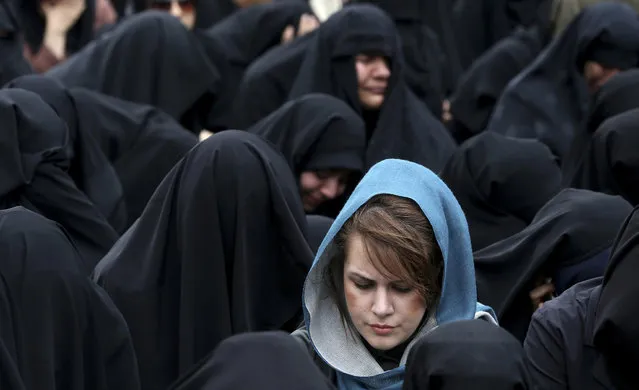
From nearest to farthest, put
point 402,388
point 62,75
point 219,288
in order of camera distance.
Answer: point 402,388, point 219,288, point 62,75

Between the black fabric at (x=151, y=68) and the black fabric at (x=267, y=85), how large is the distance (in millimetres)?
179

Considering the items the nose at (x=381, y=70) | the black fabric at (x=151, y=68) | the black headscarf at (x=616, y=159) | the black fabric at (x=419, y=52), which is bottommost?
the black fabric at (x=419, y=52)

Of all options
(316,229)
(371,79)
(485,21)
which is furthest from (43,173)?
(485,21)

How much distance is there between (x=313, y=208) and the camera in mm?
6438

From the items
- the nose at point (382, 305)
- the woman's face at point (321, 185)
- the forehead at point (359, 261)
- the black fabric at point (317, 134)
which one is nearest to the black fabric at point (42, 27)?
the black fabric at point (317, 134)

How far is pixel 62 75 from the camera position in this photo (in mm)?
8359

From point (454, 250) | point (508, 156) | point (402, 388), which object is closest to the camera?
point (402, 388)

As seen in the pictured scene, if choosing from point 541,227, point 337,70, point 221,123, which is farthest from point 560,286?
point 221,123

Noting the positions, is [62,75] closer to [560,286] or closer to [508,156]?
[508,156]

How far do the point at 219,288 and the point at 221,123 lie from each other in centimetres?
365

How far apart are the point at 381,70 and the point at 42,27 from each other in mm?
2330

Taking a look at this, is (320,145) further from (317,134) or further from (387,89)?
(387,89)

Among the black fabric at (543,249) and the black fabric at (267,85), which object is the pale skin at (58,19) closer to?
the black fabric at (267,85)

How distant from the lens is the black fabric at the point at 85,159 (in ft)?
21.4
